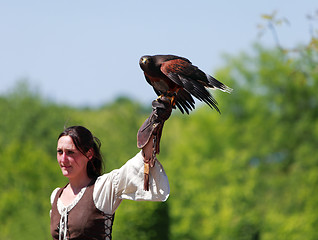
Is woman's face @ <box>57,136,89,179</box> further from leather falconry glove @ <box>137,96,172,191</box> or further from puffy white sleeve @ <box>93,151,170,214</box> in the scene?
leather falconry glove @ <box>137,96,172,191</box>

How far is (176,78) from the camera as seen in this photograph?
10.3 ft

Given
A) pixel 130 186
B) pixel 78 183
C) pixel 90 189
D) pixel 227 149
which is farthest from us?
pixel 227 149

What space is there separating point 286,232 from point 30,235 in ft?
25.3

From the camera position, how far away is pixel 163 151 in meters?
37.4

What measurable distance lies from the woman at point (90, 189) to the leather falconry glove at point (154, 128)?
0.03 m

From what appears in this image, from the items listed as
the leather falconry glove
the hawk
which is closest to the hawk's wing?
→ the hawk

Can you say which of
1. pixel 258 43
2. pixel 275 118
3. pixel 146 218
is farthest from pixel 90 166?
pixel 258 43

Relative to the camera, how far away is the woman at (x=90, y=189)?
3.18 metres

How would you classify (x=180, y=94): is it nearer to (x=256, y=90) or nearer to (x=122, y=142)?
(x=122, y=142)

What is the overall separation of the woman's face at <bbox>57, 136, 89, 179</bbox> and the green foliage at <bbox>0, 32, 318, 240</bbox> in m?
14.2

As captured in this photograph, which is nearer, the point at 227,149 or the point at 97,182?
the point at 97,182

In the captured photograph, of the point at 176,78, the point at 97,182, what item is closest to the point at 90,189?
the point at 97,182

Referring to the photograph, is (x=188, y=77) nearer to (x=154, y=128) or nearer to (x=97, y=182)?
(x=154, y=128)

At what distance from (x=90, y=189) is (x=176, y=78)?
86cm
